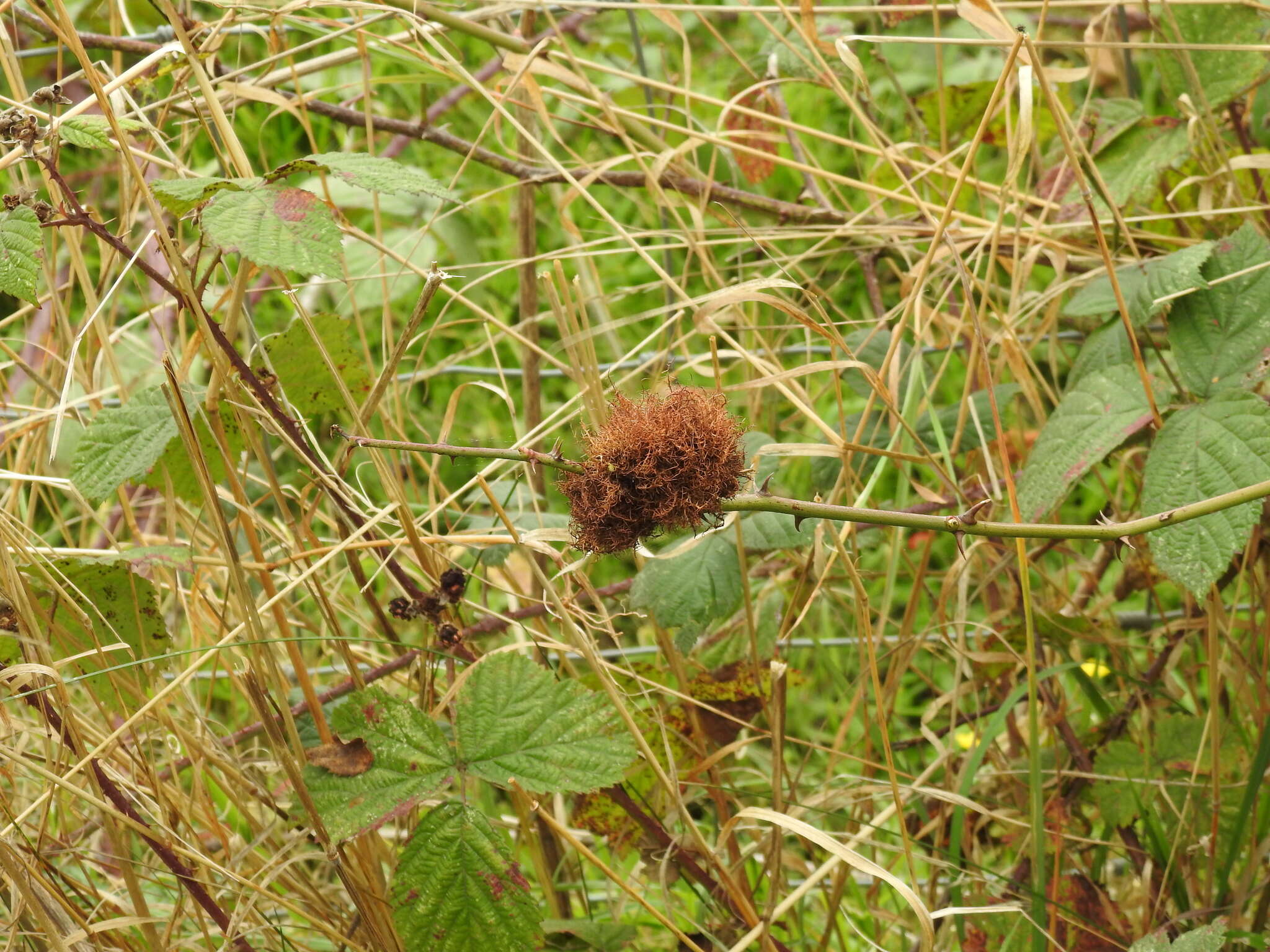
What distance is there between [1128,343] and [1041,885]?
1.96ft

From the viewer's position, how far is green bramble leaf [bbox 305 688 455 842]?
0.99 meters

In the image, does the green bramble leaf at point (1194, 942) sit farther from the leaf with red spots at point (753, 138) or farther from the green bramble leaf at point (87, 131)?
the green bramble leaf at point (87, 131)

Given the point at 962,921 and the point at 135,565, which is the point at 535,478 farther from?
the point at 962,921

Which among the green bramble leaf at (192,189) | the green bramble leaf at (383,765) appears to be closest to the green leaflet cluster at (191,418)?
the green bramble leaf at (192,189)

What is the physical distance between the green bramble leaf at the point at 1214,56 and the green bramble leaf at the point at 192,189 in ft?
3.51

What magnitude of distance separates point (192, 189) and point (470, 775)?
0.55 m

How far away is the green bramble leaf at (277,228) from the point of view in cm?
88

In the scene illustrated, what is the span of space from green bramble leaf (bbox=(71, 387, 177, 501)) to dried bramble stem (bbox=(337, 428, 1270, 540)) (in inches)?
17.0

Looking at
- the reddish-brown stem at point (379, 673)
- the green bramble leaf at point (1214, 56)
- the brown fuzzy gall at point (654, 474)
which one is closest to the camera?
the brown fuzzy gall at point (654, 474)

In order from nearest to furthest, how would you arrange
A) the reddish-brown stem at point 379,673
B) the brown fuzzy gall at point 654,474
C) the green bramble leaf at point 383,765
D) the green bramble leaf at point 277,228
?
the brown fuzzy gall at point 654,474
the green bramble leaf at point 277,228
the green bramble leaf at point 383,765
the reddish-brown stem at point 379,673

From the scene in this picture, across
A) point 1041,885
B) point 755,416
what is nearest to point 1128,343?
point 755,416

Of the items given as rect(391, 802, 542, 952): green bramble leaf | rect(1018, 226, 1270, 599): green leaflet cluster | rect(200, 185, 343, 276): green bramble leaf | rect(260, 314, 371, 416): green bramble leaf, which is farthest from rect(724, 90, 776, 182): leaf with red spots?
rect(391, 802, 542, 952): green bramble leaf

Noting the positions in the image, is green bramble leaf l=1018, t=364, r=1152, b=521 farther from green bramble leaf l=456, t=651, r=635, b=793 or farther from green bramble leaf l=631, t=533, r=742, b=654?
green bramble leaf l=456, t=651, r=635, b=793

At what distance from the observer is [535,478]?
60.3 inches
